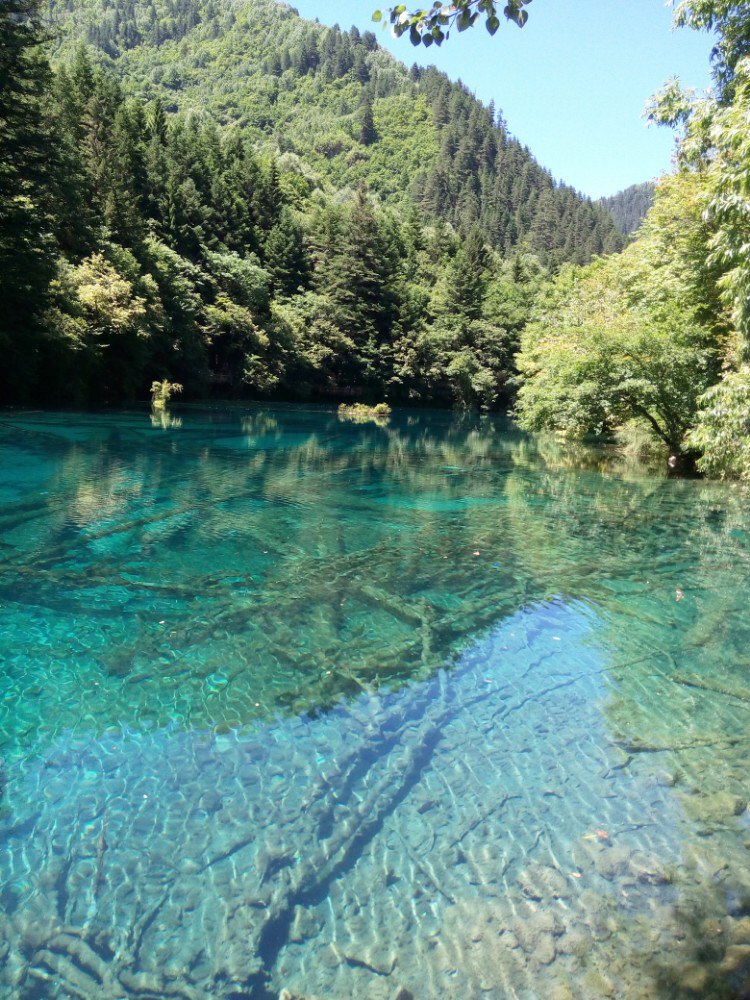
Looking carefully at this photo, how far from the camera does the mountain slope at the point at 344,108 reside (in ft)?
433

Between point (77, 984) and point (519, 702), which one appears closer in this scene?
point (77, 984)

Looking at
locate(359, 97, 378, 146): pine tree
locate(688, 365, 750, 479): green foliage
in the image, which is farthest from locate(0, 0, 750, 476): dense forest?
locate(359, 97, 378, 146): pine tree

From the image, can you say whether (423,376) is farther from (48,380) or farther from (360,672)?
(360,672)

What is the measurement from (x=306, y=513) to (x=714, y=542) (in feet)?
25.3

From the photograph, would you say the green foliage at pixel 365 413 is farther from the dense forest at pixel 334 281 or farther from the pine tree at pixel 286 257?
the pine tree at pixel 286 257

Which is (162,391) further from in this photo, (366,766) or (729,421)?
(366,766)

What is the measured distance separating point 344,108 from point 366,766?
190 m

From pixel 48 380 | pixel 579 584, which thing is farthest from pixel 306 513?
pixel 48 380

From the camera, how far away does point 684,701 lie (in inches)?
237

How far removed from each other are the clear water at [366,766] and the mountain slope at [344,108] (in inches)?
4474

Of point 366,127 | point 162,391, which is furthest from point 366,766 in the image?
point 366,127

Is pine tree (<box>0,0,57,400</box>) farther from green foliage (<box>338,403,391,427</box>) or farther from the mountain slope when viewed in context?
the mountain slope

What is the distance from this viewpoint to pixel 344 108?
16675cm

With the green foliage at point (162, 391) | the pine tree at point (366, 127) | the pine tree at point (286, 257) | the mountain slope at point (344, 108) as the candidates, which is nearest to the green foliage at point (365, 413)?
the green foliage at point (162, 391)
